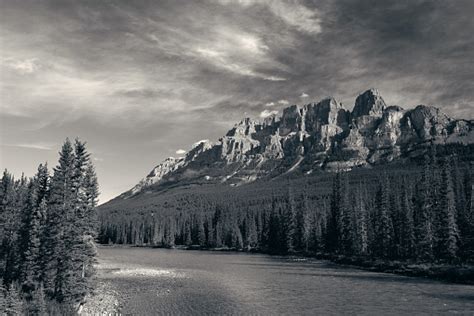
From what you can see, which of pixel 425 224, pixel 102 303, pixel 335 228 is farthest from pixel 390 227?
pixel 102 303

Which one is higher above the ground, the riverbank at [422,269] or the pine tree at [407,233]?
the pine tree at [407,233]

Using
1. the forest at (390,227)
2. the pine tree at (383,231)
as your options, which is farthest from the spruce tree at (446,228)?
the pine tree at (383,231)

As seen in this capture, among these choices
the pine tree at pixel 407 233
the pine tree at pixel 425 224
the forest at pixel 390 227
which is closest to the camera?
the pine tree at pixel 425 224

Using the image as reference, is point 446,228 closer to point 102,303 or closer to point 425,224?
point 425,224

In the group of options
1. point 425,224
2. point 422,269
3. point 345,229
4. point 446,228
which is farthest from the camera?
point 345,229

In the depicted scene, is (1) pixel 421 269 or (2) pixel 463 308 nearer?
(2) pixel 463 308

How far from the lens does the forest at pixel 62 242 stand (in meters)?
39.0

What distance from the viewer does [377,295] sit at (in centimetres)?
4484

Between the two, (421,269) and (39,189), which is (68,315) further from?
(421,269)

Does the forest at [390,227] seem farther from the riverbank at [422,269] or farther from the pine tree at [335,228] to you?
the riverbank at [422,269]

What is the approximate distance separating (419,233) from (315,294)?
5001 centimetres

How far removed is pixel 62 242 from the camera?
41.9 m

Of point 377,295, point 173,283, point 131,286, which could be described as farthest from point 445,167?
point 131,286

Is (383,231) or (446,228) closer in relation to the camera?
(446,228)
